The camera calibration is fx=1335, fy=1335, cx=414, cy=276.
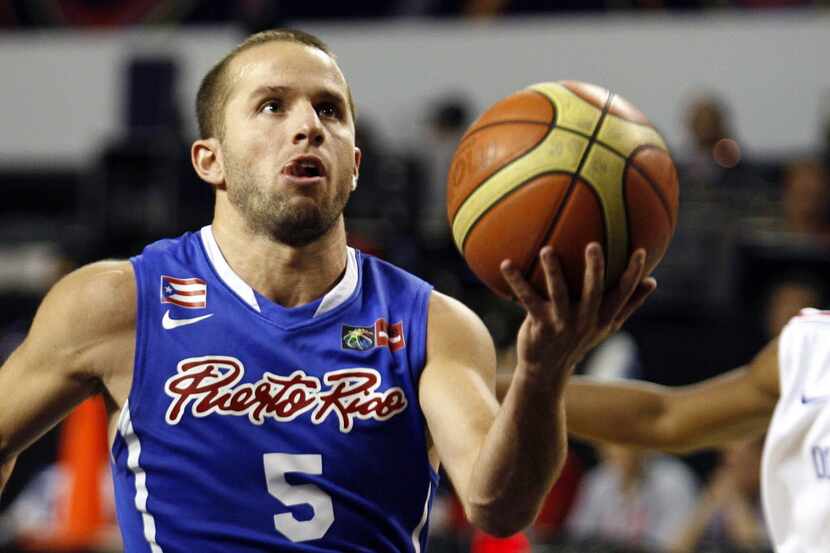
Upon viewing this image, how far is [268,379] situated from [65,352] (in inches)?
16.9

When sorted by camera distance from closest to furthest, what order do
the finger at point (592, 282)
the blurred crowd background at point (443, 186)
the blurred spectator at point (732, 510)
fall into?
the finger at point (592, 282), the blurred spectator at point (732, 510), the blurred crowd background at point (443, 186)

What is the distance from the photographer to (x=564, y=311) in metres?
2.23

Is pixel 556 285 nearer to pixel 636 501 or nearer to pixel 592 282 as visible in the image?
pixel 592 282

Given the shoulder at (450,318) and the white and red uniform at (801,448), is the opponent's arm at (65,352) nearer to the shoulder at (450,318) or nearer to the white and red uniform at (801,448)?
the shoulder at (450,318)

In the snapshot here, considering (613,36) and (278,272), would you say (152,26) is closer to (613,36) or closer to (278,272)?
(613,36)

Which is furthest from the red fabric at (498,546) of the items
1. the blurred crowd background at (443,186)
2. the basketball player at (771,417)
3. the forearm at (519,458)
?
the forearm at (519,458)

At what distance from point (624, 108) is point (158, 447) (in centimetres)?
119

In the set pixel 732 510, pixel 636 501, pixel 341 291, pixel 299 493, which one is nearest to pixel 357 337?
pixel 341 291

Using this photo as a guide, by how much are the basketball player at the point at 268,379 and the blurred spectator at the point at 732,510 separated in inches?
145

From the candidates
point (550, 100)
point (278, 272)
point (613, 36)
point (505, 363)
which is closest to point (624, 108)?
point (550, 100)

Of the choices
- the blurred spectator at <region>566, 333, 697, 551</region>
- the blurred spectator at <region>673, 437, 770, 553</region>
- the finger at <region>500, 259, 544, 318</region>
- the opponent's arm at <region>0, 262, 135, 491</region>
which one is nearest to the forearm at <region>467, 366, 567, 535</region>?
the finger at <region>500, 259, 544, 318</region>

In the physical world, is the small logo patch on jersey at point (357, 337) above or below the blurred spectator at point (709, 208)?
above

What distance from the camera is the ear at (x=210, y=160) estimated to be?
3.08 metres

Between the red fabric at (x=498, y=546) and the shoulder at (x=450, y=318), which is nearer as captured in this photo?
the shoulder at (x=450, y=318)
